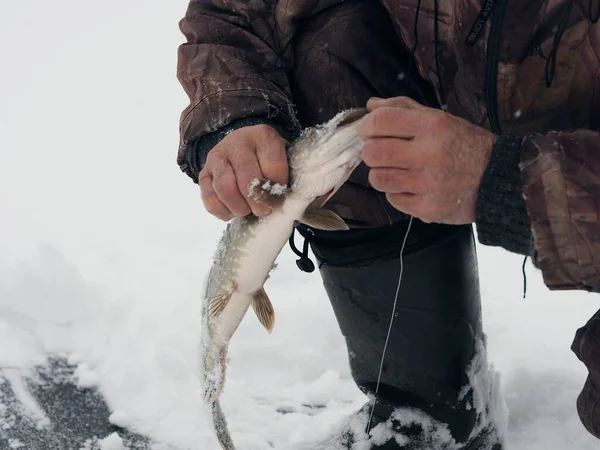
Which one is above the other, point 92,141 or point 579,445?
point 92,141

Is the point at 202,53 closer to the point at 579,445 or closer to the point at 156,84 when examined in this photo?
the point at 579,445

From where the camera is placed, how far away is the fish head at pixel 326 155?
1517mm

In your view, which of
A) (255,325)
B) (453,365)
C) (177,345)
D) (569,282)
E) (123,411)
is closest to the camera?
(569,282)

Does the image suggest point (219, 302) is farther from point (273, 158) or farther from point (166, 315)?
point (166, 315)

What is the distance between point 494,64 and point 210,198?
762mm

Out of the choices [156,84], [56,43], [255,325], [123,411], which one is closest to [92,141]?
[156,84]

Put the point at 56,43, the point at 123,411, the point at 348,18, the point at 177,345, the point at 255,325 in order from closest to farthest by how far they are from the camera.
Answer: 1. the point at 348,18
2. the point at 123,411
3. the point at 177,345
4. the point at 255,325
5. the point at 56,43

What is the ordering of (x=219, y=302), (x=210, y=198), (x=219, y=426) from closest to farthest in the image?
1. (x=210, y=198)
2. (x=219, y=302)
3. (x=219, y=426)

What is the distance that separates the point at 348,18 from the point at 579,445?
5.15ft

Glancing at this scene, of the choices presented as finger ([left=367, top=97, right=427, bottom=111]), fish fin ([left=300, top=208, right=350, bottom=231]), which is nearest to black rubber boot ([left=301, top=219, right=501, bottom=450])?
fish fin ([left=300, top=208, right=350, bottom=231])

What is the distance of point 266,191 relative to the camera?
1601 mm

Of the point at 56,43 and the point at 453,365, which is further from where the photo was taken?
the point at 56,43

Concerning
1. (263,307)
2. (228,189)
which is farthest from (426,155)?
(263,307)

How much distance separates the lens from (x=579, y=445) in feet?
7.25
